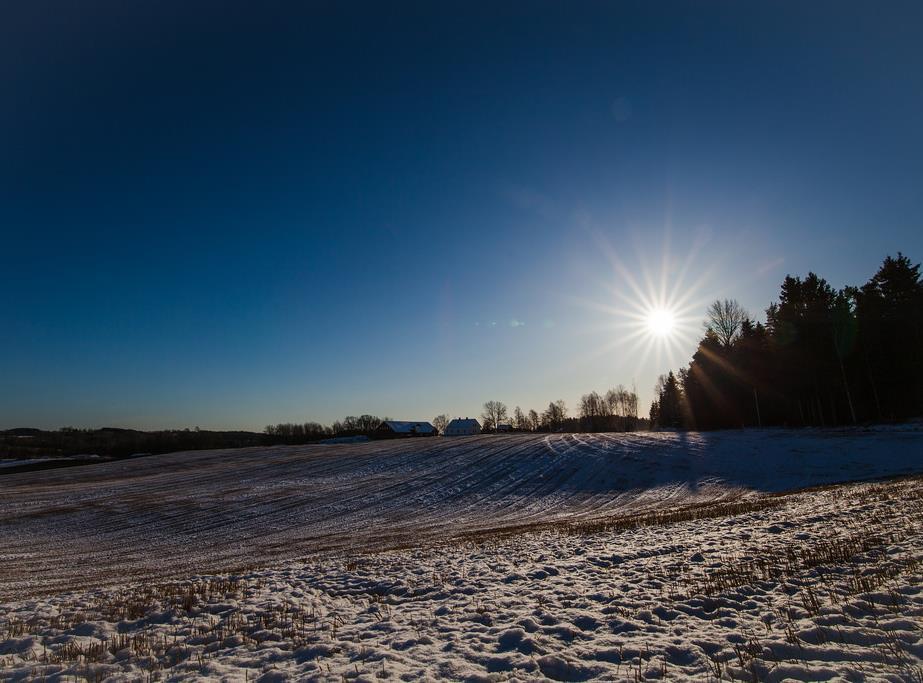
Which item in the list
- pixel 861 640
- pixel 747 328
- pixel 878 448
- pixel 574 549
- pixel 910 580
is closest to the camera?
pixel 861 640

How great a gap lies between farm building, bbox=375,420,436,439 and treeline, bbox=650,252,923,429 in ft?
254

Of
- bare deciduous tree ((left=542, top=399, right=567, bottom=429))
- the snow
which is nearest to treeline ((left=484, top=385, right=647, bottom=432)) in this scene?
bare deciduous tree ((left=542, top=399, right=567, bottom=429))

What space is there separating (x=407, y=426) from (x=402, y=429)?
3211 mm

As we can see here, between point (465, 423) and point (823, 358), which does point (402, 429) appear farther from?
point (823, 358)

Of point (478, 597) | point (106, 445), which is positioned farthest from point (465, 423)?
point (478, 597)

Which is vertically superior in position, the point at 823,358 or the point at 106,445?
the point at 823,358

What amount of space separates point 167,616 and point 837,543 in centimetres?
1426

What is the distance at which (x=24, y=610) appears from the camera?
33.2ft

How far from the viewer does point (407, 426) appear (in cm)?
13500

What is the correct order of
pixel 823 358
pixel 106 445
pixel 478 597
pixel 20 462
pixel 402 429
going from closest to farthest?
pixel 478 597 < pixel 823 358 < pixel 20 462 < pixel 106 445 < pixel 402 429

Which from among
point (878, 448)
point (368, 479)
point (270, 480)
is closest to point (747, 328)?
point (878, 448)

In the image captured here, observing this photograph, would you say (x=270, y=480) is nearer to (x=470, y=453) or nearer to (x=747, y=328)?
(x=470, y=453)

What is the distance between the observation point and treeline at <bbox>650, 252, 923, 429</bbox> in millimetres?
51688

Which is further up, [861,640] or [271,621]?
[861,640]
